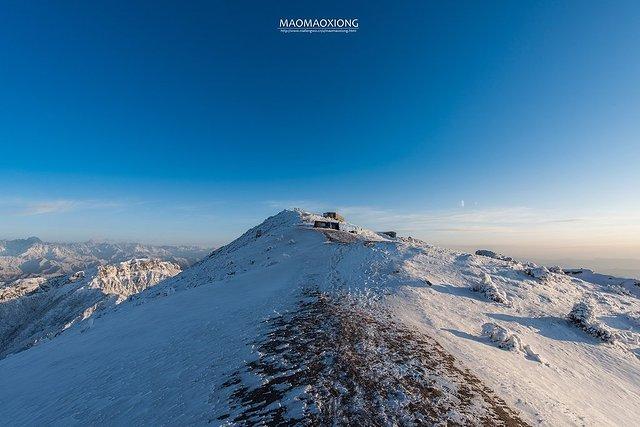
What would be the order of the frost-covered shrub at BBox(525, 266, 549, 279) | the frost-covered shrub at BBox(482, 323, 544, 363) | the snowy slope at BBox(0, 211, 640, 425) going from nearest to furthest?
the snowy slope at BBox(0, 211, 640, 425), the frost-covered shrub at BBox(482, 323, 544, 363), the frost-covered shrub at BBox(525, 266, 549, 279)

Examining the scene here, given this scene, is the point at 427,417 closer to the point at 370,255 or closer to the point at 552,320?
the point at 552,320

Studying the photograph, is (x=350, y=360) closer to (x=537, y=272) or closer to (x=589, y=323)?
(x=589, y=323)

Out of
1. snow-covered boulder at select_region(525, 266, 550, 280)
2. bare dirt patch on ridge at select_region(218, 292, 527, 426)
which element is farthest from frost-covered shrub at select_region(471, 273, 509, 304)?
bare dirt patch on ridge at select_region(218, 292, 527, 426)

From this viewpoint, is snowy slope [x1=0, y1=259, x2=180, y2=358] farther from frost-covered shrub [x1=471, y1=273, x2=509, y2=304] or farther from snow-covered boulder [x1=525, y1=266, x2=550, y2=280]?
snow-covered boulder [x1=525, y1=266, x2=550, y2=280]

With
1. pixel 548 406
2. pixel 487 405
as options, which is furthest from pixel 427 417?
pixel 548 406

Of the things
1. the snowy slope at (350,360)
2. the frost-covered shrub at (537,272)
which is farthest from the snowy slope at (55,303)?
the frost-covered shrub at (537,272)

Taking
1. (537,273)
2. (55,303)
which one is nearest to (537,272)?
(537,273)

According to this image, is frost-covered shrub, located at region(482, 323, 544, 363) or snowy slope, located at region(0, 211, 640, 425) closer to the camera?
snowy slope, located at region(0, 211, 640, 425)
